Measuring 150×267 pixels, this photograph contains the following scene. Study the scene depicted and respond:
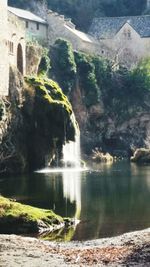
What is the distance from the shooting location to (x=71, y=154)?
92.4 metres

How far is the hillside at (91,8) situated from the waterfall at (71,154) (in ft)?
181

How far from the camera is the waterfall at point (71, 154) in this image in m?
90.1

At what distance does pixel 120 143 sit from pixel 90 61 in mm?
15182

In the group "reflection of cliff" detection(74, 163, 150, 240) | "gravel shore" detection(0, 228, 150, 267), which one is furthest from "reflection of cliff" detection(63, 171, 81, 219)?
"gravel shore" detection(0, 228, 150, 267)

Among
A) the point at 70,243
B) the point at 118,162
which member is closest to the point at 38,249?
the point at 70,243

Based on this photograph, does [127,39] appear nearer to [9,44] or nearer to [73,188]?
[9,44]

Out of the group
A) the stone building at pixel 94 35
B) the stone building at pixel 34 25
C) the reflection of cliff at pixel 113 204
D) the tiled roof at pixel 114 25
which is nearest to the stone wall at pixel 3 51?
the stone building at pixel 94 35

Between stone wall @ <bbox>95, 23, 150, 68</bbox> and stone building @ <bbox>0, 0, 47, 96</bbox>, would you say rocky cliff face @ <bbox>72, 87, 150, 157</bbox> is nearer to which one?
stone wall @ <bbox>95, 23, 150, 68</bbox>

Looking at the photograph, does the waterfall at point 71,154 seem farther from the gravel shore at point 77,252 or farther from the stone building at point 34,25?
the gravel shore at point 77,252

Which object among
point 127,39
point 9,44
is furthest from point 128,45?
point 9,44

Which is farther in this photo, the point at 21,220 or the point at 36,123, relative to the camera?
the point at 36,123

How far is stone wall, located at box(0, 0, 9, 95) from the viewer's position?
8244 centimetres

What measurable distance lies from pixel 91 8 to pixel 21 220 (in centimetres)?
11040

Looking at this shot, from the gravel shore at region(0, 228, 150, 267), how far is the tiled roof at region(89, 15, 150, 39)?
98.1 m
